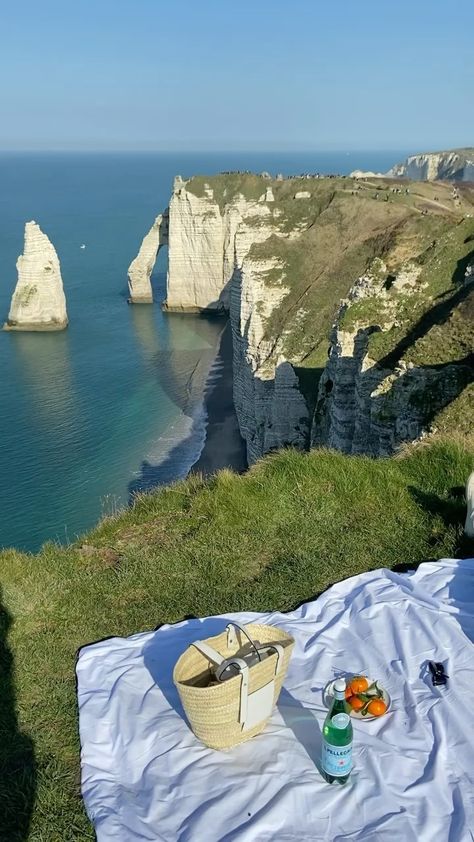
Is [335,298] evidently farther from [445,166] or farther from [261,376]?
[445,166]

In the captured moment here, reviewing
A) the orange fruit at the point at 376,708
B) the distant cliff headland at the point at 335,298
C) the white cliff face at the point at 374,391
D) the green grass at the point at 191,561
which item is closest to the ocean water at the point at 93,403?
the distant cliff headland at the point at 335,298

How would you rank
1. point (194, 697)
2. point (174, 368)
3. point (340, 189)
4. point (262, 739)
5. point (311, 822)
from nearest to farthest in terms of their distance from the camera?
point (311, 822)
point (194, 697)
point (262, 739)
point (174, 368)
point (340, 189)

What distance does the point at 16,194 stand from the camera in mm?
167875

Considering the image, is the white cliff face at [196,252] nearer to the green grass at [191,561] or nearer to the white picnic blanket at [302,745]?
the green grass at [191,561]

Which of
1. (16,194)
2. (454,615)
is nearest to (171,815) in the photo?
(454,615)

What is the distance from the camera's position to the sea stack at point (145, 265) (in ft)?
224

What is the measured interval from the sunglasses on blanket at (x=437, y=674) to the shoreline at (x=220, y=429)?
2234 cm

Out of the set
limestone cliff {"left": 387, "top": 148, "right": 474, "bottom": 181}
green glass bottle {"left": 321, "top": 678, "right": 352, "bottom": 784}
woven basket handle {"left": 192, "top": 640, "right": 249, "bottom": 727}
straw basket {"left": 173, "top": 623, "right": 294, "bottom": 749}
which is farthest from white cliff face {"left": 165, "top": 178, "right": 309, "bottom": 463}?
limestone cliff {"left": 387, "top": 148, "right": 474, "bottom": 181}

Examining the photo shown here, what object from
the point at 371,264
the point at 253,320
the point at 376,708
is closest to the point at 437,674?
the point at 376,708

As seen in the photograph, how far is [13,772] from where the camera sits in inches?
180

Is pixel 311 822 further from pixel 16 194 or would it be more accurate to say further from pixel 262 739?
pixel 16 194

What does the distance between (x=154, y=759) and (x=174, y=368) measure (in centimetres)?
4764

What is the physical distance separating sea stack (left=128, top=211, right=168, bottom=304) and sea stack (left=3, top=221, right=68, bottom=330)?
1109 cm

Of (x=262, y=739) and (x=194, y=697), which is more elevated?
(x=194, y=697)
